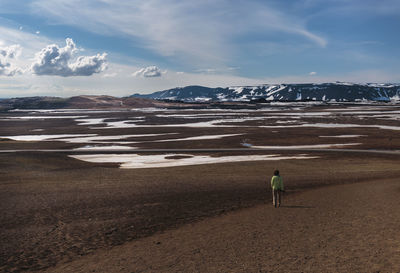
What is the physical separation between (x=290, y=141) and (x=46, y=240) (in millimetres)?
48659

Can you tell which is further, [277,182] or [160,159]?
[160,159]

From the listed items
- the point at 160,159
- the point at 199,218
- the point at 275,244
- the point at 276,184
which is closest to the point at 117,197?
the point at 199,218

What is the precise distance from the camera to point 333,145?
171ft

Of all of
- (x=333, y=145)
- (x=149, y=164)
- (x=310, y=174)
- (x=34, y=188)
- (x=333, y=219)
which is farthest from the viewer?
(x=333, y=145)

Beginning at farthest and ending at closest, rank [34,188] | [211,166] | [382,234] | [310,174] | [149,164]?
[149,164], [211,166], [310,174], [34,188], [382,234]

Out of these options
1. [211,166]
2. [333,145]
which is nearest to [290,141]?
[333,145]

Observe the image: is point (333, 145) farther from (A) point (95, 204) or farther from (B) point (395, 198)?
(A) point (95, 204)

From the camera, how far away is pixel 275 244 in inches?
505

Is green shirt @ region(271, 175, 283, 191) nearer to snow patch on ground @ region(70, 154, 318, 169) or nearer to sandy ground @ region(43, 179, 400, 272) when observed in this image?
sandy ground @ region(43, 179, 400, 272)

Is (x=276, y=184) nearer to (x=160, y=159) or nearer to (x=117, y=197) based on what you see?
(x=117, y=197)

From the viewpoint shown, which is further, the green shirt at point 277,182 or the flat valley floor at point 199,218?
the green shirt at point 277,182

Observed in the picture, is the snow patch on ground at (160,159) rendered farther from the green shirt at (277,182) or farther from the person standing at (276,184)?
the green shirt at (277,182)

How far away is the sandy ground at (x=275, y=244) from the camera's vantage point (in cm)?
1098

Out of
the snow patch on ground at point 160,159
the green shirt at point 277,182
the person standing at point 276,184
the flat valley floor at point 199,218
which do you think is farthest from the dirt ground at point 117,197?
the snow patch on ground at point 160,159
